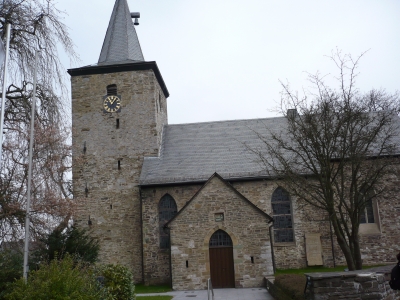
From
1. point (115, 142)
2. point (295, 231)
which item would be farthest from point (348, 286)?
Result: point (115, 142)

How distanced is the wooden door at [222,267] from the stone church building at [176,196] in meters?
0.04

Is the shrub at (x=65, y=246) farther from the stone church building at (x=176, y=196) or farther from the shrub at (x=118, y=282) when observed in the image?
the stone church building at (x=176, y=196)

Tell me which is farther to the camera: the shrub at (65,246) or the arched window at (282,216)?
the arched window at (282,216)

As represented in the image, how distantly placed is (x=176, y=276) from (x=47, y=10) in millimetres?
12386

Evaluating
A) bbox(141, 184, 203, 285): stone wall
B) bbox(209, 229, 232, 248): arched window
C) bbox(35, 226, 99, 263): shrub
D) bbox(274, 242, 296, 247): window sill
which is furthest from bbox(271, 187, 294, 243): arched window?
bbox(35, 226, 99, 263): shrub

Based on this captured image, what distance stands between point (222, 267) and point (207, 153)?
22.6 ft

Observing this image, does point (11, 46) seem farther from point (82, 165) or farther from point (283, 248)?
point (283, 248)

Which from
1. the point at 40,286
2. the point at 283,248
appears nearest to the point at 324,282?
the point at 40,286

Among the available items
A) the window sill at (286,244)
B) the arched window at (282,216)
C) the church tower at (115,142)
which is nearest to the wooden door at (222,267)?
the window sill at (286,244)

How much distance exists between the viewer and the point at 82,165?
2347 centimetres

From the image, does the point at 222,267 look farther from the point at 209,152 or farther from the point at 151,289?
the point at 209,152

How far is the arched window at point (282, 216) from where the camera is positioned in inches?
846

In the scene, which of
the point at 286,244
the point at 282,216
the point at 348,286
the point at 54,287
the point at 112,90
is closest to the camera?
the point at 54,287

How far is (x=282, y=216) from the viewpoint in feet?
71.3
